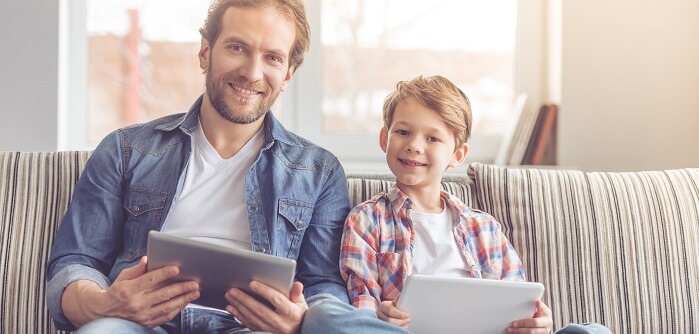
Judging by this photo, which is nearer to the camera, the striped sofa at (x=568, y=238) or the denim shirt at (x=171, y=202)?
the denim shirt at (x=171, y=202)

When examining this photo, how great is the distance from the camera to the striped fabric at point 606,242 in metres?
1.77

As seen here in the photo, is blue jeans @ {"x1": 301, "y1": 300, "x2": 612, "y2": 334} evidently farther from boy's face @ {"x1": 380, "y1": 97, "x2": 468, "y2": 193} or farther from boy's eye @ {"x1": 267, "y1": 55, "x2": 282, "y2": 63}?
boy's eye @ {"x1": 267, "y1": 55, "x2": 282, "y2": 63}

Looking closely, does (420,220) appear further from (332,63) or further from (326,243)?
(332,63)

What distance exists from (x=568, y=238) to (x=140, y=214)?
98 centimetres

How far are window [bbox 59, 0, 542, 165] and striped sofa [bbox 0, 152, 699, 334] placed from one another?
69 centimetres

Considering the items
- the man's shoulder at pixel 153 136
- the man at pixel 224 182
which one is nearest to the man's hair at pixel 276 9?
the man at pixel 224 182

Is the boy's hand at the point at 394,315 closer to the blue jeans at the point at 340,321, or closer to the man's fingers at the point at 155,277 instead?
the blue jeans at the point at 340,321

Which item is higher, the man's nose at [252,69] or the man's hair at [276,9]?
the man's hair at [276,9]

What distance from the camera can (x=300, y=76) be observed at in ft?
8.22

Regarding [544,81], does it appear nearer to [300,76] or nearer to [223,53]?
[300,76]

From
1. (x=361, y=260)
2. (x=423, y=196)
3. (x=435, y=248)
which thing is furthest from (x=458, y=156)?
(x=361, y=260)

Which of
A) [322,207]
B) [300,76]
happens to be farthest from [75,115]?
[322,207]

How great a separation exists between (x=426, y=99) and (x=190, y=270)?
679 millimetres

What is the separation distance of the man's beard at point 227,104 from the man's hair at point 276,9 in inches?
3.0
